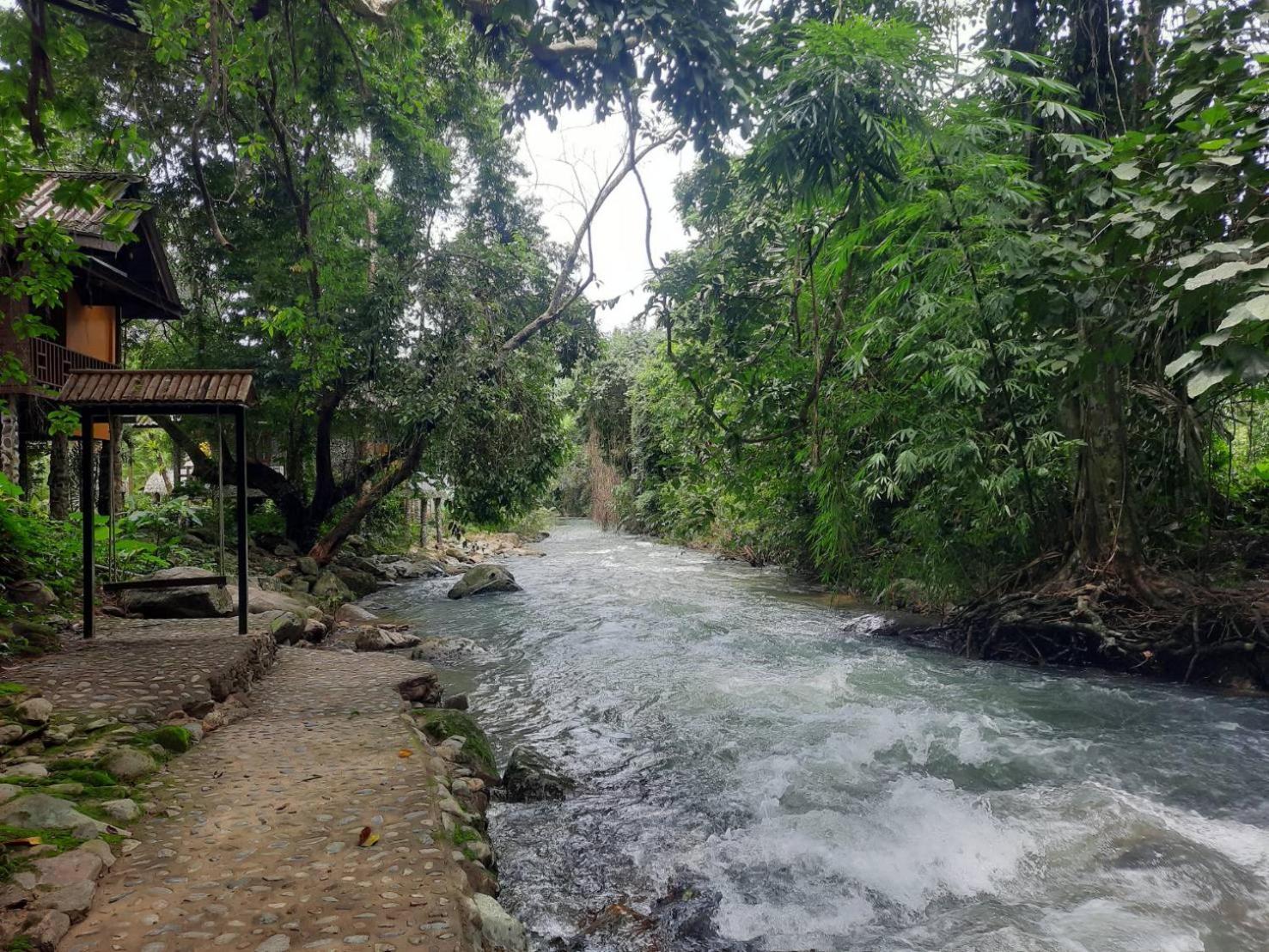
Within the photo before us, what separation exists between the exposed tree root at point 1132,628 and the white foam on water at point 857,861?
13.6 ft

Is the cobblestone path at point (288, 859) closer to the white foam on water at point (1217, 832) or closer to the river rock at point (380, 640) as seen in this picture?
the white foam on water at point (1217, 832)

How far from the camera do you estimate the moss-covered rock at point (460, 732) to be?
567cm

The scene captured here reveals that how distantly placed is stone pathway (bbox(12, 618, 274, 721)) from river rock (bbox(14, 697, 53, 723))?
24 cm

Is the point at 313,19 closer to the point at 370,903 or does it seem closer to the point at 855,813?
the point at 370,903

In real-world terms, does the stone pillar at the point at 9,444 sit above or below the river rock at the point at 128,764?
above

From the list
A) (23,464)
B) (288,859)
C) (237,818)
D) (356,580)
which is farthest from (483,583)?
(288,859)

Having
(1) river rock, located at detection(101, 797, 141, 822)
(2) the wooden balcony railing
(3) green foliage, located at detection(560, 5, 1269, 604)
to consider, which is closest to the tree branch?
(3) green foliage, located at detection(560, 5, 1269, 604)

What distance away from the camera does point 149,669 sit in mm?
5551

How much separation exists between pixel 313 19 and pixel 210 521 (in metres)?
11.9

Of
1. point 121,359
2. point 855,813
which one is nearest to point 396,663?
point 855,813

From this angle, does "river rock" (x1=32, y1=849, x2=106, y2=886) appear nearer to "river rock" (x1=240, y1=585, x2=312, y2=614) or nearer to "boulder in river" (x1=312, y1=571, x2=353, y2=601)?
"river rock" (x1=240, y1=585, x2=312, y2=614)

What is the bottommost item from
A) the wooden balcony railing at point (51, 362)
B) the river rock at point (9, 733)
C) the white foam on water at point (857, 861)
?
the white foam on water at point (857, 861)

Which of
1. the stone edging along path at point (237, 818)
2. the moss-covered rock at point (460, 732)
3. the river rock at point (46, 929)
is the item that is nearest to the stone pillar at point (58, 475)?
the stone edging along path at point (237, 818)

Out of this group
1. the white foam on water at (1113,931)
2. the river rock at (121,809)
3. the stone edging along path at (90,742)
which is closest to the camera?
the stone edging along path at (90,742)
